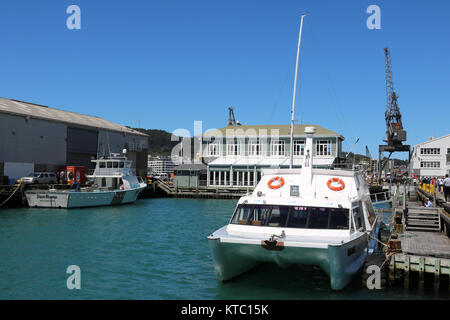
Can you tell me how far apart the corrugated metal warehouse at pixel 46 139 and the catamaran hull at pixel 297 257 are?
40.6 m

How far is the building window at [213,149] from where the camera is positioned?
6328cm

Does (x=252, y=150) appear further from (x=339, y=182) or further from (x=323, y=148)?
(x=339, y=182)

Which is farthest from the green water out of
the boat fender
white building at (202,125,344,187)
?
white building at (202,125,344,187)

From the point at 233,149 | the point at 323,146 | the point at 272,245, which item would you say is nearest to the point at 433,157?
the point at 323,146

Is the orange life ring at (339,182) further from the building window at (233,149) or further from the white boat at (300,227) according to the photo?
the building window at (233,149)

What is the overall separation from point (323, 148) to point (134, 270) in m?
46.4

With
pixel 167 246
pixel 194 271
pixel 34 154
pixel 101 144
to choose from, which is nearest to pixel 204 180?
pixel 101 144

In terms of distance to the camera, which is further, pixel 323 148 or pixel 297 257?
pixel 323 148

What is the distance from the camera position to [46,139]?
5178 centimetres

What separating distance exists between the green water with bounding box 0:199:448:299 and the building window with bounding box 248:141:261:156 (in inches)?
1394

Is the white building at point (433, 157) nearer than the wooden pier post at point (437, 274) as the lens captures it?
No

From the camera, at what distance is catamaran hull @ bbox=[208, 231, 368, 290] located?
11.6 metres

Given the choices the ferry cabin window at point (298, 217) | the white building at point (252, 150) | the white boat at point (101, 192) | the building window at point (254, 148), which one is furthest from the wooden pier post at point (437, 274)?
the building window at point (254, 148)

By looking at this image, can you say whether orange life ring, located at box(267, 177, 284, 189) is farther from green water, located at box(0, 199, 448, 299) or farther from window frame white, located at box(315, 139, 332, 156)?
window frame white, located at box(315, 139, 332, 156)
